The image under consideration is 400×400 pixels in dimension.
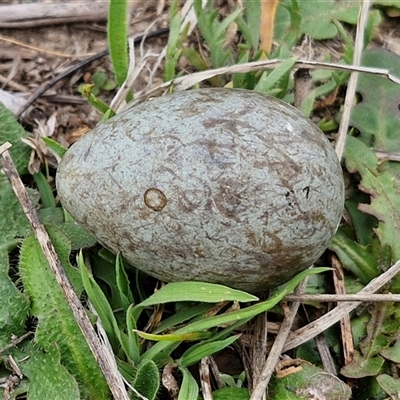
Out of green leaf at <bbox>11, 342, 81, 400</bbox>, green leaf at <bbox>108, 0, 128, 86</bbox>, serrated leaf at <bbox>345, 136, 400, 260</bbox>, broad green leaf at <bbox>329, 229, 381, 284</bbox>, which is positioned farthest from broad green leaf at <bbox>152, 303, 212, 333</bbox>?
green leaf at <bbox>108, 0, 128, 86</bbox>

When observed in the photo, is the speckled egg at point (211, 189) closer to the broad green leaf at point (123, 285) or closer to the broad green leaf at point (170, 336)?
the broad green leaf at point (123, 285)

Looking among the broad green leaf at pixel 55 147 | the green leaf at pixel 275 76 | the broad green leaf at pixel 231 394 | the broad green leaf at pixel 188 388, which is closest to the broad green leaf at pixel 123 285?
the broad green leaf at pixel 188 388

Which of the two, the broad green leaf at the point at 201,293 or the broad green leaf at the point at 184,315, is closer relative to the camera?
the broad green leaf at the point at 201,293

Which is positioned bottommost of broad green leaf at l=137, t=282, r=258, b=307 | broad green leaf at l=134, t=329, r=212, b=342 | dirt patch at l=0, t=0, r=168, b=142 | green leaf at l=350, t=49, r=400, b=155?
broad green leaf at l=134, t=329, r=212, b=342

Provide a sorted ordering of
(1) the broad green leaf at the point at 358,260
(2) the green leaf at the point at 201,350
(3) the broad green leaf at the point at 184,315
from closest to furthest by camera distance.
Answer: (2) the green leaf at the point at 201,350, (3) the broad green leaf at the point at 184,315, (1) the broad green leaf at the point at 358,260

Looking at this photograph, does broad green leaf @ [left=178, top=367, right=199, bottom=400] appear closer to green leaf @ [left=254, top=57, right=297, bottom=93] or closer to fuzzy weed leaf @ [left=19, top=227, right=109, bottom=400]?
fuzzy weed leaf @ [left=19, top=227, right=109, bottom=400]

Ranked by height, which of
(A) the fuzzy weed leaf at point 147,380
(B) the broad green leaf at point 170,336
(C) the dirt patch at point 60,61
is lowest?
(A) the fuzzy weed leaf at point 147,380
